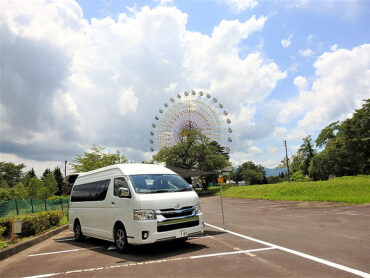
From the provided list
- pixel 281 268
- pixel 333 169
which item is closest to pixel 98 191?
pixel 281 268

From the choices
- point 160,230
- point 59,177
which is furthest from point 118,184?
point 59,177

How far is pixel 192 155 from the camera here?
2402 inches

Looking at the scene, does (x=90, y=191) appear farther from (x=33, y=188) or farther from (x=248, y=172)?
(x=248, y=172)

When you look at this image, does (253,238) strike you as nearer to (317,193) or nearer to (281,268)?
(281,268)

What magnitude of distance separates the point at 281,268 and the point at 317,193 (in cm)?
2468

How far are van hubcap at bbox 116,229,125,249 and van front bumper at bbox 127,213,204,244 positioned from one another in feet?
1.22

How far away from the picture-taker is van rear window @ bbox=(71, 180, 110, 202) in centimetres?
907

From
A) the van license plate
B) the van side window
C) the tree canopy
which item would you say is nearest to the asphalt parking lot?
the van license plate

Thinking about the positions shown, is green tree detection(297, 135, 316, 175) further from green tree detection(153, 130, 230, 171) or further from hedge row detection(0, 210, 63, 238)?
hedge row detection(0, 210, 63, 238)

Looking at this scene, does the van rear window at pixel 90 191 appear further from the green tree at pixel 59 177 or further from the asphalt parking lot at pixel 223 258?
the green tree at pixel 59 177

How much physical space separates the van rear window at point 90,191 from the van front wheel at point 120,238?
135 centimetres

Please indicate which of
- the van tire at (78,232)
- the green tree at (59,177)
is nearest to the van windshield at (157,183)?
the van tire at (78,232)

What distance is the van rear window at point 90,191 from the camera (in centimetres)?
907

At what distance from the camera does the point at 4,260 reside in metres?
8.16
